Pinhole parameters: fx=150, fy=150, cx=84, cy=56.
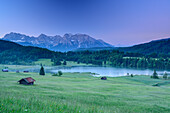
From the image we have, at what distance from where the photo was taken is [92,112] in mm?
10312

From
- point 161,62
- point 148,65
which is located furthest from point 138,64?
point 161,62

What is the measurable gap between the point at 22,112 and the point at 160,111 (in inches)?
807

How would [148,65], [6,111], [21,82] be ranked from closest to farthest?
[6,111], [21,82], [148,65]

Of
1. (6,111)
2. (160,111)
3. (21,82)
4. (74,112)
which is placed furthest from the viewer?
(21,82)

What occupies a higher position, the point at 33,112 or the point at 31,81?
the point at 33,112

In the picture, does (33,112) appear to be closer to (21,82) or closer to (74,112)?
(74,112)

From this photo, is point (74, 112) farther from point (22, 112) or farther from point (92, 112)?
point (22, 112)

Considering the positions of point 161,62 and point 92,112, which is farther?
point 161,62

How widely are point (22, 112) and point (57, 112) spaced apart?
1923 mm

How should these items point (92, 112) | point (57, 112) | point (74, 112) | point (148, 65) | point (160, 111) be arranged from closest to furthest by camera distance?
1. point (57, 112)
2. point (74, 112)
3. point (92, 112)
4. point (160, 111)
5. point (148, 65)

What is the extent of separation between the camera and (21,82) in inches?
1674

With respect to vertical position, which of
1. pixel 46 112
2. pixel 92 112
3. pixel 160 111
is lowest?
pixel 160 111

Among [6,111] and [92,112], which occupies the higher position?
[6,111]

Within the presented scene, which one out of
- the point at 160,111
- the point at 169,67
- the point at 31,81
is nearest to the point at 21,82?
the point at 31,81
